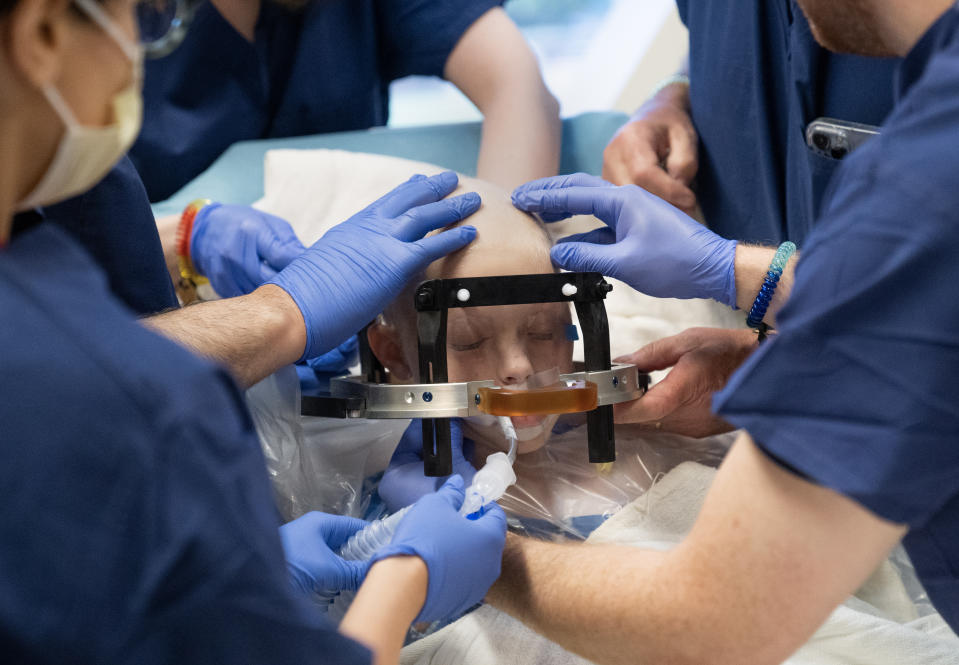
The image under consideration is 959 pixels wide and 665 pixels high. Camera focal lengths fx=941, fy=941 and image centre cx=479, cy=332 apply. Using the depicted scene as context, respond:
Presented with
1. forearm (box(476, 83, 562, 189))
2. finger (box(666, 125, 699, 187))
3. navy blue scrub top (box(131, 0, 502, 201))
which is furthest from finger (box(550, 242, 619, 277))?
navy blue scrub top (box(131, 0, 502, 201))

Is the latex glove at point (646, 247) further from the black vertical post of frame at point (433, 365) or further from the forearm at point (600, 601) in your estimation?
the forearm at point (600, 601)

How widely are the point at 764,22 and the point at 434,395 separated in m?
1.08

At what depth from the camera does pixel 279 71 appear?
2.49 metres

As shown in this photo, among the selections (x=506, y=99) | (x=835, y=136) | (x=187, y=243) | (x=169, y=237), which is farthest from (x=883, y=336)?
(x=506, y=99)

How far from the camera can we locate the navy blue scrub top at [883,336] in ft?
2.71

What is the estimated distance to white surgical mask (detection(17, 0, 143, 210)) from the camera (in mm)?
679

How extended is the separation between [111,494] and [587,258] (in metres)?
0.96

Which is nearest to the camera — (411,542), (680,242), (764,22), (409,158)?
(411,542)

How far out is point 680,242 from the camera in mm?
1463

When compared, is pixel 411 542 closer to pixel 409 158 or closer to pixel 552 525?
pixel 552 525

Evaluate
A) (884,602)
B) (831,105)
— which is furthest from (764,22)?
(884,602)

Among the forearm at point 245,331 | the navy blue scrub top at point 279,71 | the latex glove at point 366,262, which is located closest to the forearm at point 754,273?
the latex glove at point 366,262

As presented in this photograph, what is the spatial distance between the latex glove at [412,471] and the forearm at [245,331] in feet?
0.75

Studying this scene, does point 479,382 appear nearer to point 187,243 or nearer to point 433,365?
point 433,365
